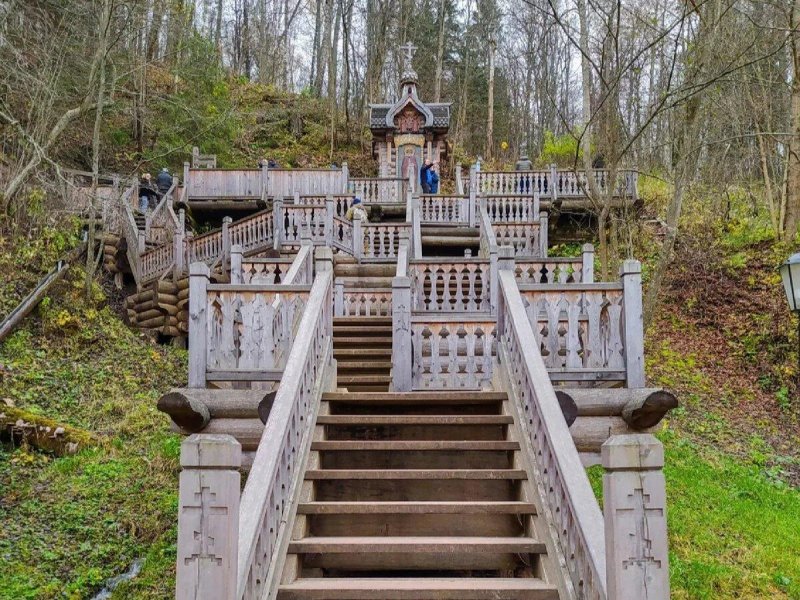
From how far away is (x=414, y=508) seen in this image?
459cm

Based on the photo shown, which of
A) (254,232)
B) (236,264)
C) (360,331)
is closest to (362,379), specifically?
(360,331)

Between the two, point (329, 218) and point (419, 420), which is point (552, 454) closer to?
point (419, 420)

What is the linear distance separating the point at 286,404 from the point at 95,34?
605 inches

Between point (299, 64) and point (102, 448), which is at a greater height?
point (299, 64)

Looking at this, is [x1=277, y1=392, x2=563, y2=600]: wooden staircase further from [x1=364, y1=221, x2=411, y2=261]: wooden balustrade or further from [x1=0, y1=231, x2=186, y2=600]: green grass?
[x1=364, y1=221, x2=411, y2=261]: wooden balustrade

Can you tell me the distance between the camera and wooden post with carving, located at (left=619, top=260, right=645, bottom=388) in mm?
6199

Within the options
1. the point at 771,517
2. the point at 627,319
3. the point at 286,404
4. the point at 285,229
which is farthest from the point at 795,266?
the point at 285,229

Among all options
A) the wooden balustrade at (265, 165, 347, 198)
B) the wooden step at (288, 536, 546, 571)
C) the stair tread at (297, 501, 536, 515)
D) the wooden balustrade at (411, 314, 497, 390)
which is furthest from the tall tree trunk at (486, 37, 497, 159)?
the wooden step at (288, 536, 546, 571)

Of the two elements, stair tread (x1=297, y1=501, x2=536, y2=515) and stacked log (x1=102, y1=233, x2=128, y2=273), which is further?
stacked log (x1=102, y1=233, x2=128, y2=273)

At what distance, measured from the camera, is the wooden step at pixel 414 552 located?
167 inches

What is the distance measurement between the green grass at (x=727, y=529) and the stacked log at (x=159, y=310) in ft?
34.7

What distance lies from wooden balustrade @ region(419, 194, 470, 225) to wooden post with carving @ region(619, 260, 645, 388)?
11.7 metres

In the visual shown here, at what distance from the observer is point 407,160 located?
2528 centimetres

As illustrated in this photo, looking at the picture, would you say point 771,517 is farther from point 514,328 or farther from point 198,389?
point 198,389
